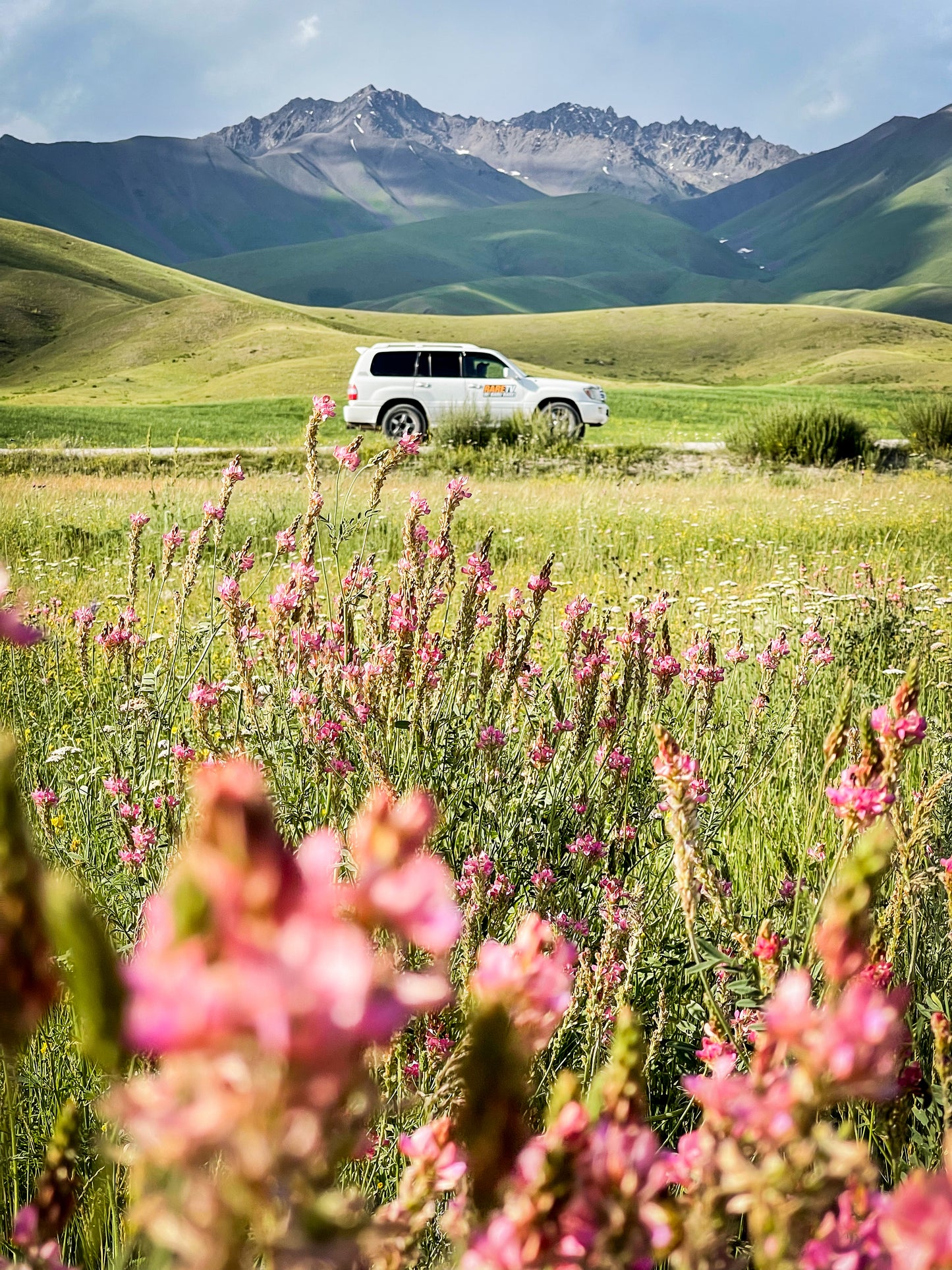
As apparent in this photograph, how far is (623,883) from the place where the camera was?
2.67m

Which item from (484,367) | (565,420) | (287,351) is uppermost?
(287,351)

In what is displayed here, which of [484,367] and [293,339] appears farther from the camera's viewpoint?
[293,339]

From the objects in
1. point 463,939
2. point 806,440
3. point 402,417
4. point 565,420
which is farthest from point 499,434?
point 463,939

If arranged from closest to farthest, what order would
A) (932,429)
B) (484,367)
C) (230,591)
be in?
(230,591)
(932,429)
(484,367)

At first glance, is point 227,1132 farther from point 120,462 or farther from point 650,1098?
point 120,462

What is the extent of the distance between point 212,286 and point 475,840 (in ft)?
441

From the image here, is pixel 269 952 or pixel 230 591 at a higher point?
pixel 269 952

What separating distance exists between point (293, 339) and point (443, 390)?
149ft

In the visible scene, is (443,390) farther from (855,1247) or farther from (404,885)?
(404,885)

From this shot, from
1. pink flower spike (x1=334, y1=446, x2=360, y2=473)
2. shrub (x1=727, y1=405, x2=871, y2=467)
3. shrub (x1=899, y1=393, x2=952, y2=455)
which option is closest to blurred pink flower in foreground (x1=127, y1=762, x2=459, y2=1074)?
pink flower spike (x1=334, y1=446, x2=360, y2=473)

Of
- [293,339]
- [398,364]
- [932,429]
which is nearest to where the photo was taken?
[932,429]

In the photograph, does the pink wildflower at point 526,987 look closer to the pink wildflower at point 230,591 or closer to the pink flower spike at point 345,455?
the pink wildflower at point 230,591

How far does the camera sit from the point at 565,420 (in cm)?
2294

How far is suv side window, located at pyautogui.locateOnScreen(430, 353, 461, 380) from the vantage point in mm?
24156
